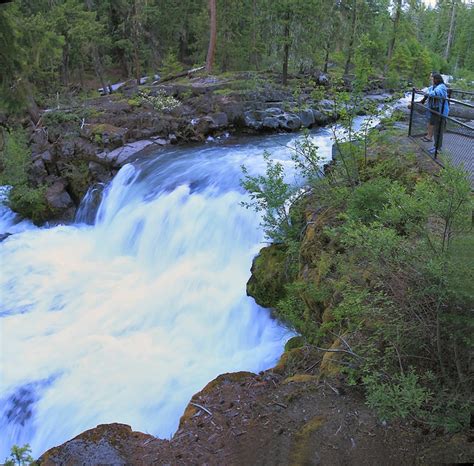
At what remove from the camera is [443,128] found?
7.75 metres

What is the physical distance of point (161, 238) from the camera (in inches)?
460

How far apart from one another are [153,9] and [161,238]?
23024 millimetres

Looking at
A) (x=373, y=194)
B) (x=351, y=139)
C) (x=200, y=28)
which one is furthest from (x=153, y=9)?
(x=373, y=194)

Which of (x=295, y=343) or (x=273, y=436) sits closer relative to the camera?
(x=273, y=436)

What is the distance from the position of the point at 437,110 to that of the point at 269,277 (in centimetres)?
455

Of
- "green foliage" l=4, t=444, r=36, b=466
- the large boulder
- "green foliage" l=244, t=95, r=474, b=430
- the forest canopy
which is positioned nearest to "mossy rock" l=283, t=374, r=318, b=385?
"green foliage" l=244, t=95, r=474, b=430

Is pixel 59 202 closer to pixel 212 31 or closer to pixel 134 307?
pixel 134 307

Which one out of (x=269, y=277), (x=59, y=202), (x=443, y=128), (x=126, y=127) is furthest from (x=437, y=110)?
(x=126, y=127)

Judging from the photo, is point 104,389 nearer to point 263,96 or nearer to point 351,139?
point 351,139

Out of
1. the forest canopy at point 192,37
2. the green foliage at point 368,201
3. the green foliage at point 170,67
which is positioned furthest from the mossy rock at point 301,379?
the green foliage at point 170,67

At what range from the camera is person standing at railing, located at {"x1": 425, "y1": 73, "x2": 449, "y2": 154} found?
7754 mm

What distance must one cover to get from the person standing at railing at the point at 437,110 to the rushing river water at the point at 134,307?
12.9ft

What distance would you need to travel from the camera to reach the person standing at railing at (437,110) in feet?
25.4

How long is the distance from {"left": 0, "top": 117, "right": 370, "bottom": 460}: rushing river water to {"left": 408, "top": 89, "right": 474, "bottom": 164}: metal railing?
12.6 feet
